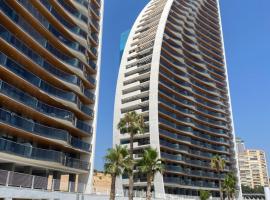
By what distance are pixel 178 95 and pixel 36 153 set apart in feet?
185

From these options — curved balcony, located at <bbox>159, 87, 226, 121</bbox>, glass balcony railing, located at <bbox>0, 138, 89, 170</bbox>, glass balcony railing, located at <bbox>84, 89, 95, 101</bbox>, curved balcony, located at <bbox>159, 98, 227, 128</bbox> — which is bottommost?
glass balcony railing, located at <bbox>0, 138, 89, 170</bbox>

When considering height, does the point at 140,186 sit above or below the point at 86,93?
below

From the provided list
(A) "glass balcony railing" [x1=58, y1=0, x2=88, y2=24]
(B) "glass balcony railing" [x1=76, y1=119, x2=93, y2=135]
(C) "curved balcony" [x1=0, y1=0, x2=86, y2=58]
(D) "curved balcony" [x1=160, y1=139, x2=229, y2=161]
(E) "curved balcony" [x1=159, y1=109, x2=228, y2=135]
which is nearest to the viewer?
(C) "curved balcony" [x1=0, y1=0, x2=86, y2=58]

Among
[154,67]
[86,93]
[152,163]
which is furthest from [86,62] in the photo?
[154,67]

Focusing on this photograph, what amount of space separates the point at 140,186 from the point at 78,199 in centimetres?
4051

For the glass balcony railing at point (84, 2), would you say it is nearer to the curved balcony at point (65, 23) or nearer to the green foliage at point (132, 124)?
the curved balcony at point (65, 23)

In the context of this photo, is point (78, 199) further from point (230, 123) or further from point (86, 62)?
point (230, 123)

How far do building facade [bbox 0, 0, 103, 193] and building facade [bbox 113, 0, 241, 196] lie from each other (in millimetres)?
29703

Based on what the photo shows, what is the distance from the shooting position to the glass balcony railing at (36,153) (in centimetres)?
3126

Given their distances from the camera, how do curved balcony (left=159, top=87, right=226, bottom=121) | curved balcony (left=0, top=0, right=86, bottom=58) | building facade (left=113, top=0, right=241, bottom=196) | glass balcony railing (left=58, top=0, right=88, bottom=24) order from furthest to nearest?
curved balcony (left=159, top=87, right=226, bottom=121) < building facade (left=113, top=0, right=241, bottom=196) < glass balcony railing (left=58, top=0, right=88, bottom=24) < curved balcony (left=0, top=0, right=86, bottom=58)

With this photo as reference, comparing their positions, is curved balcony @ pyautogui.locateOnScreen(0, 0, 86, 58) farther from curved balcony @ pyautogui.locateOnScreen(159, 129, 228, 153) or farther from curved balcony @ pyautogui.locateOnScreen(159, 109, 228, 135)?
curved balcony @ pyautogui.locateOnScreen(159, 109, 228, 135)

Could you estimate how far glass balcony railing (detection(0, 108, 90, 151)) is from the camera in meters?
31.8

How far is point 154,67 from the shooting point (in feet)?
269

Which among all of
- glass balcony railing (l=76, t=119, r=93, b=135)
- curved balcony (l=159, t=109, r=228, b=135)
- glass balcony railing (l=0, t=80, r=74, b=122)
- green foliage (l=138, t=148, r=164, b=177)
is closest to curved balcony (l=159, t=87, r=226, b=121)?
curved balcony (l=159, t=109, r=228, b=135)
